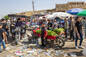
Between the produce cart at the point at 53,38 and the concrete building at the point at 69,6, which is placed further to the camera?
the concrete building at the point at 69,6

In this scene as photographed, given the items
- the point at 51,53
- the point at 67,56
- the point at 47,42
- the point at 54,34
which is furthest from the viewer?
the point at 47,42

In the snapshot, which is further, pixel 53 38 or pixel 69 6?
pixel 69 6

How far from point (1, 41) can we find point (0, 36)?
299 mm

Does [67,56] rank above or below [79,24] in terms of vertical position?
below

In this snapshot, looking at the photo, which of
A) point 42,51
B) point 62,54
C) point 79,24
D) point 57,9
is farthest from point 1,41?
point 57,9

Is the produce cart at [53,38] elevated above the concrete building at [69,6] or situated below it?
below

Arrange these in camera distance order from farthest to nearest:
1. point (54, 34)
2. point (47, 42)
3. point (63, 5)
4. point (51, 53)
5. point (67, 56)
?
point (63, 5), point (47, 42), point (54, 34), point (51, 53), point (67, 56)

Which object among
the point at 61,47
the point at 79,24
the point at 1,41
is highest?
the point at 79,24

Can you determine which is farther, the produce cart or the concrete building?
the concrete building

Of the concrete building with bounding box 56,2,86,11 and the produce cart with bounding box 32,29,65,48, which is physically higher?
the concrete building with bounding box 56,2,86,11

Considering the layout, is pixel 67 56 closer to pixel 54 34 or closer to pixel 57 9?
pixel 54 34

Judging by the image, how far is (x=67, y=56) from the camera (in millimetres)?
6098

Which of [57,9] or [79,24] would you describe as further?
[57,9]

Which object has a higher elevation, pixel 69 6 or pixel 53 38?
pixel 69 6
